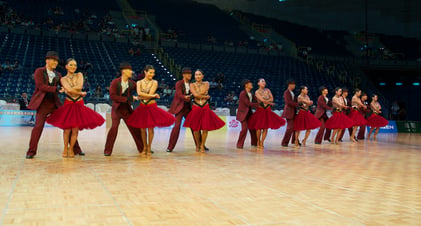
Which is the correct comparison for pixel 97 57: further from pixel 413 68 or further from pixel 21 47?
pixel 413 68

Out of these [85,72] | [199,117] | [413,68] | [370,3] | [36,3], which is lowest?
[199,117]

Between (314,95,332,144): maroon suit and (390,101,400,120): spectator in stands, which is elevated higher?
(390,101,400,120): spectator in stands

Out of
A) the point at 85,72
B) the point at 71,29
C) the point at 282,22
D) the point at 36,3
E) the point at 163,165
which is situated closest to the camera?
the point at 163,165

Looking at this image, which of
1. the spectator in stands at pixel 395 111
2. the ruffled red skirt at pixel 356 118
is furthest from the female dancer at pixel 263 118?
the spectator in stands at pixel 395 111

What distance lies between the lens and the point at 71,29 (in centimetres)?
2342

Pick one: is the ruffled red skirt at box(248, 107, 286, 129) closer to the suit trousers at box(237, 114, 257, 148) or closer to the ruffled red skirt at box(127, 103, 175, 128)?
the suit trousers at box(237, 114, 257, 148)

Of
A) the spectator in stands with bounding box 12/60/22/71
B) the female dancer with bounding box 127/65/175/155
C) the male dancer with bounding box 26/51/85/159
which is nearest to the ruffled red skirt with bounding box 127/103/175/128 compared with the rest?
the female dancer with bounding box 127/65/175/155

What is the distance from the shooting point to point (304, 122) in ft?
28.5

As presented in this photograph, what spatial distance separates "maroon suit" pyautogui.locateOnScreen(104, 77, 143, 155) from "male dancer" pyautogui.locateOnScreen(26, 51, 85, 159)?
0.86m

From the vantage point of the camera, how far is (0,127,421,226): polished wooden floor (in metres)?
2.69

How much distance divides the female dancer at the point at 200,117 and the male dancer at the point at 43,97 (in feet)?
7.44

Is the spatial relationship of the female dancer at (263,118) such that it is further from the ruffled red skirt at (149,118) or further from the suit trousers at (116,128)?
the suit trousers at (116,128)

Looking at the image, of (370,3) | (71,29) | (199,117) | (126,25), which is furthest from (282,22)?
(199,117)

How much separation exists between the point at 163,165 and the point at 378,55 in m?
26.4
